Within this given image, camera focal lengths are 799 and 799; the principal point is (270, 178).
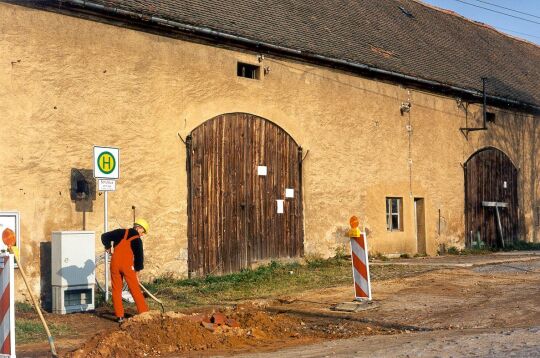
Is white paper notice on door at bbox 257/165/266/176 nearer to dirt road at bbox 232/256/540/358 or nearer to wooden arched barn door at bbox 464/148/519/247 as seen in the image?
dirt road at bbox 232/256/540/358

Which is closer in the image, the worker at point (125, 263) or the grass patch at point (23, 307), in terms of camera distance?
the worker at point (125, 263)

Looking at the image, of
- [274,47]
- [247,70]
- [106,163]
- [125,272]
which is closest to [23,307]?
[125,272]

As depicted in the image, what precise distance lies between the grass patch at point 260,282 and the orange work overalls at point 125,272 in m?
1.93

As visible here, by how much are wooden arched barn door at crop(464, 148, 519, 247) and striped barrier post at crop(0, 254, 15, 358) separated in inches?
795

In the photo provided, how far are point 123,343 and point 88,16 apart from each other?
8071 millimetres

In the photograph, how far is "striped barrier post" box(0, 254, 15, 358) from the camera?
886 centimetres

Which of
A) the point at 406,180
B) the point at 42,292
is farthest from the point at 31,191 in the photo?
the point at 406,180

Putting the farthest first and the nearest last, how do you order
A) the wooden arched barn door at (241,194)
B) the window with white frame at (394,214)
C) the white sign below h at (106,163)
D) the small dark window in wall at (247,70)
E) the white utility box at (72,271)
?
1. the window with white frame at (394,214)
2. the small dark window in wall at (247,70)
3. the wooden arched barn door at (241,194)
4. the white sign below h at (106,163)
5. the white utility box at (72,271)

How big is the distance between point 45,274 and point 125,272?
317 cm

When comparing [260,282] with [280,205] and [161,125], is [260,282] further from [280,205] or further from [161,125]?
[161,125]

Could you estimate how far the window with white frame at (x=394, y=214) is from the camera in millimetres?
23828

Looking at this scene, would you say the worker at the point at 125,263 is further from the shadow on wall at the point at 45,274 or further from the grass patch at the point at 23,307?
the shadow on wall at the point at 45,274

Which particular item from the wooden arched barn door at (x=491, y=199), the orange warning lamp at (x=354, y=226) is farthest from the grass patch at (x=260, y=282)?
the wooden arched barn door at (x=491, y=199)

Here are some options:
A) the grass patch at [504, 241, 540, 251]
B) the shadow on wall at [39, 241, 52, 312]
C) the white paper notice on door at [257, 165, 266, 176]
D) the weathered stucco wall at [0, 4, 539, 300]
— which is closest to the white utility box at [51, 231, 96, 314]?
the shadow on wall at [39, 241, 52, 312]
